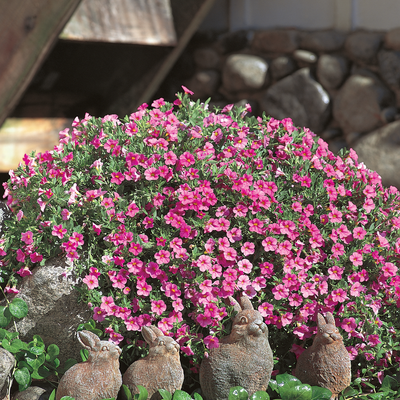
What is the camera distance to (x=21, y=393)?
1.47 metres

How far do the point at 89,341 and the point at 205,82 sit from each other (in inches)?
144

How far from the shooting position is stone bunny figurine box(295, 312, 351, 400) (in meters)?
1.47

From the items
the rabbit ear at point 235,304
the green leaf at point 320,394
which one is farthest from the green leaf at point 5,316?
the green leaf at point 320,394

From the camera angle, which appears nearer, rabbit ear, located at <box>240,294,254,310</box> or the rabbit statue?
the rabbit statue

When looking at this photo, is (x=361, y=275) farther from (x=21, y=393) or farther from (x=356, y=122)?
(x=356, y=122)

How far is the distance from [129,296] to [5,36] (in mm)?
1453

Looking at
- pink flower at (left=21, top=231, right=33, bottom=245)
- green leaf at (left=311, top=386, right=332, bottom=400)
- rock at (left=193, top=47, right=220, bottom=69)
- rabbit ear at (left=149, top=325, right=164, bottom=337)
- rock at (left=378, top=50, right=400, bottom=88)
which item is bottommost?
rock at (left=193, top=47, right=220, bottom=69)

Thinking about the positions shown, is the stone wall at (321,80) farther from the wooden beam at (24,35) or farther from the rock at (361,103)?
the wooden beam at (24,35)

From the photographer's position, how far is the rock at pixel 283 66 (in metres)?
4.18

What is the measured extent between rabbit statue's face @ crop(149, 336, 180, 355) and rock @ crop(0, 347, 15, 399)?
0.41 metres

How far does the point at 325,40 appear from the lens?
396 centimetres

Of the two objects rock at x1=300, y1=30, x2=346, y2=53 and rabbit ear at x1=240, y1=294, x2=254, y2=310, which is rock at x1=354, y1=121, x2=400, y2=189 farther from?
rabbit ear at x1=240, y1=294, x2=254, y2=310

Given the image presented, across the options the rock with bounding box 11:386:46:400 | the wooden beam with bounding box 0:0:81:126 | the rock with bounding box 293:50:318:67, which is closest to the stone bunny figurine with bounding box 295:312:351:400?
the rock with bounding box 11:386:46:400

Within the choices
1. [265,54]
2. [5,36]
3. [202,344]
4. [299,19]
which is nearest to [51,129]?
[5,36]
